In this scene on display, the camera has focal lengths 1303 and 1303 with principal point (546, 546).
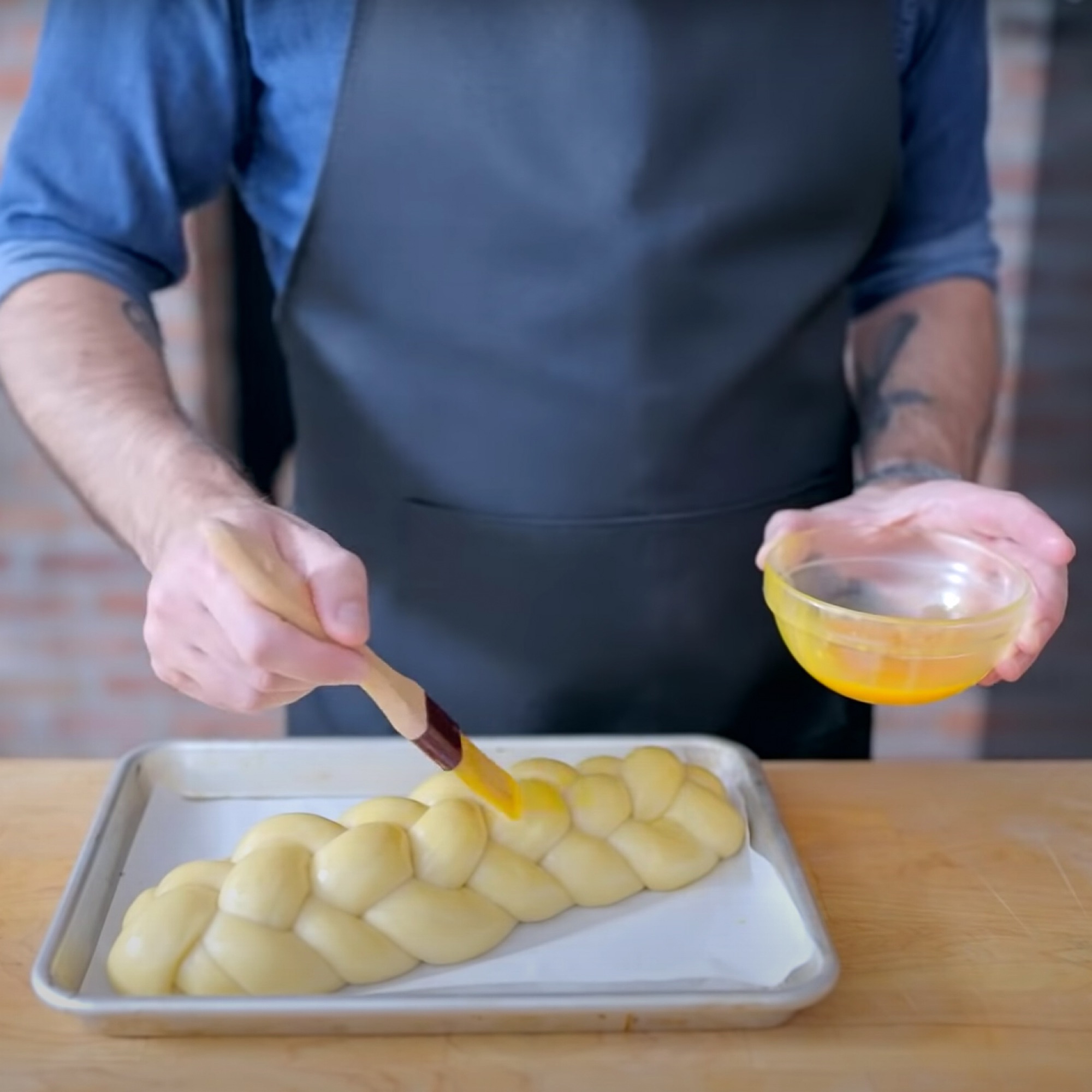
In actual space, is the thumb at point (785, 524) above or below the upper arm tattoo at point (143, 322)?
below

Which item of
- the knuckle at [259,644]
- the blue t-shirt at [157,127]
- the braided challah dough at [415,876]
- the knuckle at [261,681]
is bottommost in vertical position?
the braided challah dough at [415,876]

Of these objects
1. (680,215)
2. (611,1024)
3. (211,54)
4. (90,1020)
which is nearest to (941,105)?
(680,215)

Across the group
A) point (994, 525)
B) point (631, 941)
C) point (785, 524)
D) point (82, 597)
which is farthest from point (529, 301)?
point (82, 597)

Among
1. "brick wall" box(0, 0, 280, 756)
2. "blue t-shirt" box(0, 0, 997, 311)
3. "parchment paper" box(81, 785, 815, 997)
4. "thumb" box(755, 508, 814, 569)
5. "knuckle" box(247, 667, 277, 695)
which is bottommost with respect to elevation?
"brick wall" box(0, 0, 280, 756)

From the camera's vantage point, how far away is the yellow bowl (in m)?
0.79

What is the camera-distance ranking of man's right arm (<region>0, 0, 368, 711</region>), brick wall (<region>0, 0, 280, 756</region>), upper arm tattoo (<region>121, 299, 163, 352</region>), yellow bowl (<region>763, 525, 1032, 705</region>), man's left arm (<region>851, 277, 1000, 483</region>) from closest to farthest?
yellow bowl (<region>763, 525, 1032, 705</region>), man's right arm (<region>0, 0, 368, 711</region>), upper arm tattoo (<region>121, 299, 163, 352</region>), man's left arm (<region>851, 277, 1000, 483</region>), brick wall (<region>0, 0, 280, 756</region>)

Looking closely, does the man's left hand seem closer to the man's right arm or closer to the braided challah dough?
the braided challah dough

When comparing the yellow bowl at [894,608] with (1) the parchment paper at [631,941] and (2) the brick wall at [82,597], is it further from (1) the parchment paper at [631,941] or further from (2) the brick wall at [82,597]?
(2) the brick wall at [82,597]

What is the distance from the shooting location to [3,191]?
1011mm

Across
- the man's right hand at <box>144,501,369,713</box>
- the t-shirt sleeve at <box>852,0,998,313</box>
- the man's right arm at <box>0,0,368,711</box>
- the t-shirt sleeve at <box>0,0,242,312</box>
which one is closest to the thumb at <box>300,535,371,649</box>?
the man's right hand at <box>144,501,369,713</box>

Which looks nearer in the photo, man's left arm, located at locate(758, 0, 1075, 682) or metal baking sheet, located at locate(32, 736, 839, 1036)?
metal baking sheet, located at locate(32, 736, 839, 1036)

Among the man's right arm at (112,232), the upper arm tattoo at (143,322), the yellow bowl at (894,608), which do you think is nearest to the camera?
the yellow bowl at (894,608)

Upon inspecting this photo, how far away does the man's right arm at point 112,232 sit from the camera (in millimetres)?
899

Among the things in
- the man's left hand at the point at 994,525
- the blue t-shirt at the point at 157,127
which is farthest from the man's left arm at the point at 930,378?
the blue t-shirt at the point at 157,127
